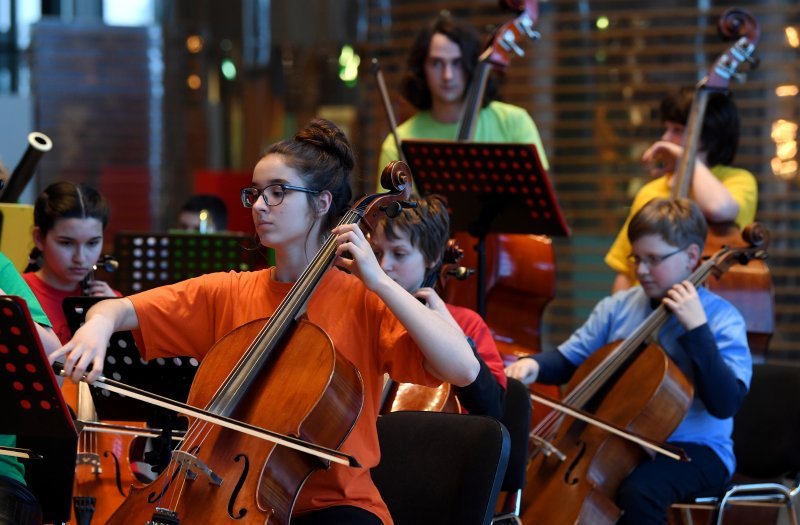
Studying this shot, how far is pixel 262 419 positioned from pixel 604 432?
1142mm

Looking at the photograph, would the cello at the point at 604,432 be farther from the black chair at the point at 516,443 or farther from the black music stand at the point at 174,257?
the black music stand at the point at 174,257

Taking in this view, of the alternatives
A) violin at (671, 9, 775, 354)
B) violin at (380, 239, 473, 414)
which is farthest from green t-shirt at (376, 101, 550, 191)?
violin at (380, 239, 473, 414)

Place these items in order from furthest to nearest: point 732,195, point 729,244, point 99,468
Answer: point 732,195, point 729,244, point 99,468

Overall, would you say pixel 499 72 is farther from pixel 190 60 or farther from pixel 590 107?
pixel 190 60

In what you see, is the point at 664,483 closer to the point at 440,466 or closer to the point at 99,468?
the point at 440,466

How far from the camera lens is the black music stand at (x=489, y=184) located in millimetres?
3020

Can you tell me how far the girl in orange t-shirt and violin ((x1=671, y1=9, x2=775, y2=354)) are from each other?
161 cm

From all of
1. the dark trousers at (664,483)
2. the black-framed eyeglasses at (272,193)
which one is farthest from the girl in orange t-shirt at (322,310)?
the dark trousers at (664,483)

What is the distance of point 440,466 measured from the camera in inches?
83.1

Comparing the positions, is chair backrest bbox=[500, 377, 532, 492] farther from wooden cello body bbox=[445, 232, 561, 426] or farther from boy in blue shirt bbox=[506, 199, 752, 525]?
wooden cello body bbox=[445, 232, 561, 426]

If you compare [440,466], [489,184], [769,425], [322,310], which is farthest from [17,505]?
[769,425]

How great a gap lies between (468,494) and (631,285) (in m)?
1.69

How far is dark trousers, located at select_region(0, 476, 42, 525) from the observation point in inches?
74.0

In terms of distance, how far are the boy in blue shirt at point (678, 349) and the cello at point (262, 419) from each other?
3.44 ft
